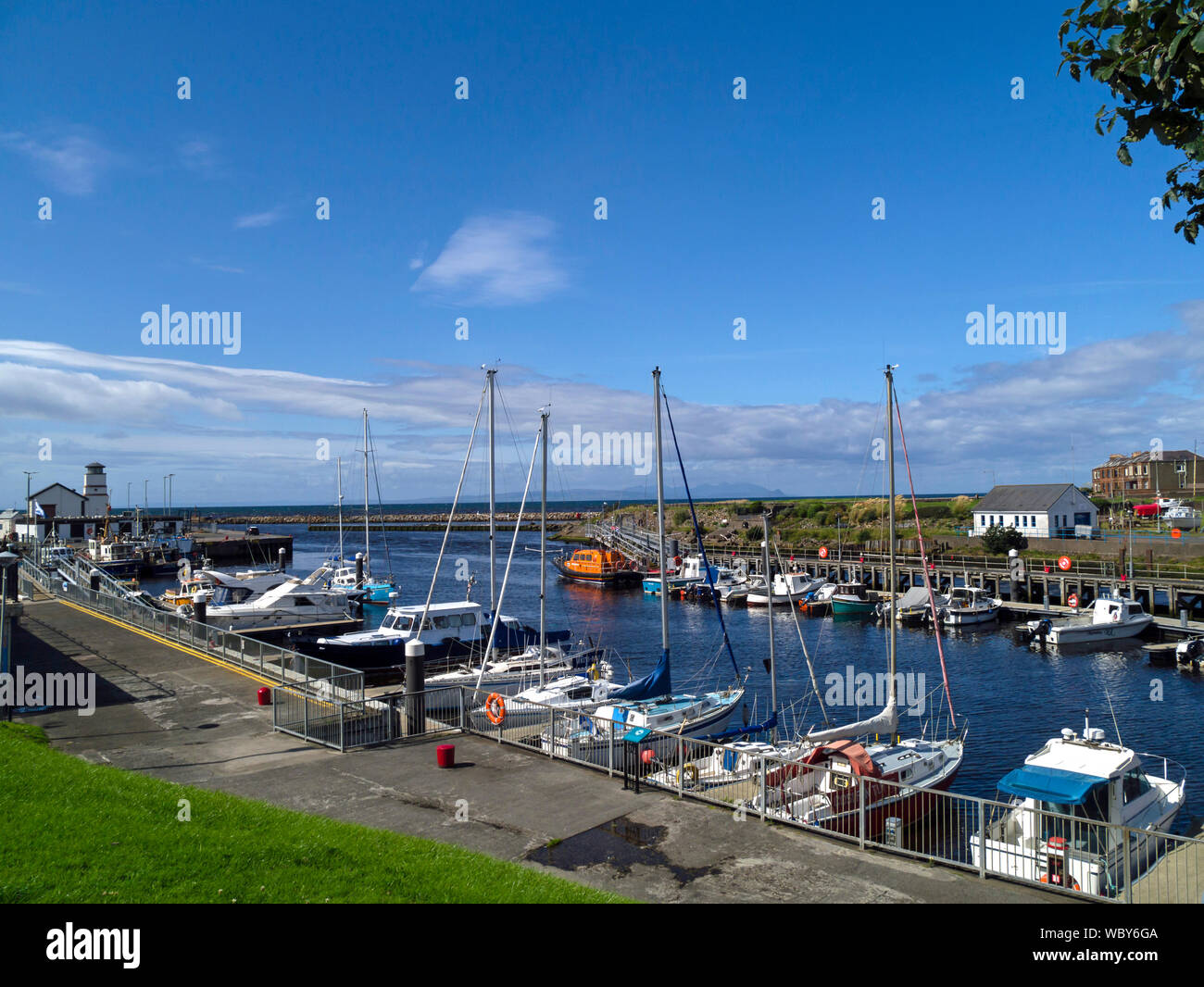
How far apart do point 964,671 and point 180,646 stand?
3983 centimetres

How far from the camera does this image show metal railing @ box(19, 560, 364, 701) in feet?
71.9

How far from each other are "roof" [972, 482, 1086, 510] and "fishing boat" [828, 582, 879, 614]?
26.9 metres

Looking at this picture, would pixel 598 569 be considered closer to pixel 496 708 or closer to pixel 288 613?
pixel 288 613

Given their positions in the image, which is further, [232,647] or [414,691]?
[232,647]

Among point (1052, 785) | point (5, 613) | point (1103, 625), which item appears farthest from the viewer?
point (1103, 625)

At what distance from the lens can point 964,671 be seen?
44531 mm

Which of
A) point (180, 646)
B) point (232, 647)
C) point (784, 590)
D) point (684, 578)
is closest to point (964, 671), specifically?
point (784, 590)

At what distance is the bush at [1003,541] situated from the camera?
3123 inches

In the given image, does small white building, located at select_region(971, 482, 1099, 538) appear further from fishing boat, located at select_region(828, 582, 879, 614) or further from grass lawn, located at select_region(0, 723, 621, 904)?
grass lawn, located at select_region(0, 723, 621, 904)

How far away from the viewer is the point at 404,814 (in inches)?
530

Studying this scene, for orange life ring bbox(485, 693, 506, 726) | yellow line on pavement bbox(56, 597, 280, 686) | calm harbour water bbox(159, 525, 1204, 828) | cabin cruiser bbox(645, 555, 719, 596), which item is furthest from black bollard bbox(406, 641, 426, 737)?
cabin cruiser bbox(645, 555, 719, 596)

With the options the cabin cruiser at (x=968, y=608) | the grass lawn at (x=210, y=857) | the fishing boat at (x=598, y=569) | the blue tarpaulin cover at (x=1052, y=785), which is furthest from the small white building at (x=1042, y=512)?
the grass lawn at (x=210, y=857)
